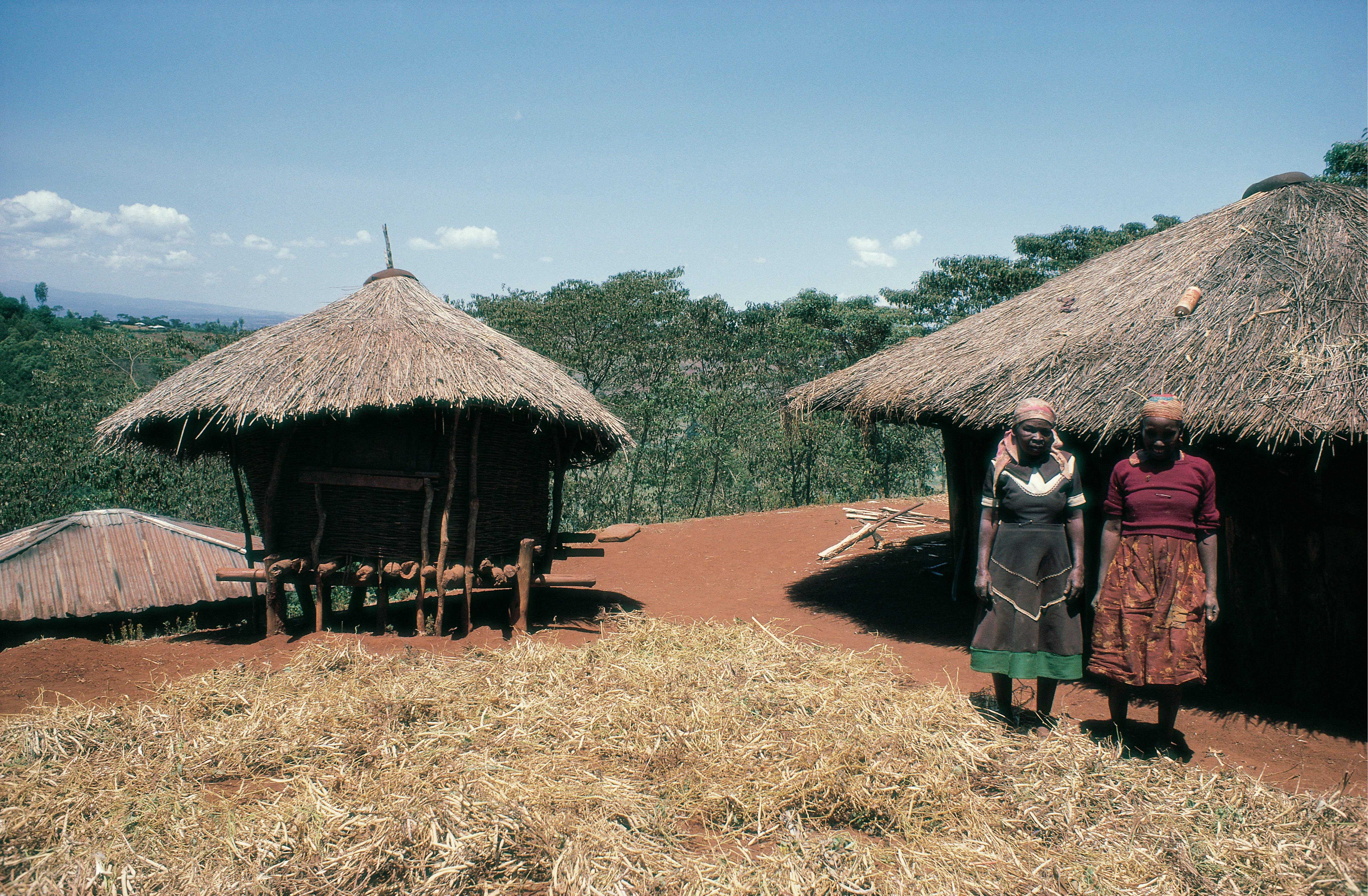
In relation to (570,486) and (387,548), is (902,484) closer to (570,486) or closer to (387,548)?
(570,486)

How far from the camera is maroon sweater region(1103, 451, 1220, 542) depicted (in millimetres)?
3551

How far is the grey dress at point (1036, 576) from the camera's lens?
375 centimetres

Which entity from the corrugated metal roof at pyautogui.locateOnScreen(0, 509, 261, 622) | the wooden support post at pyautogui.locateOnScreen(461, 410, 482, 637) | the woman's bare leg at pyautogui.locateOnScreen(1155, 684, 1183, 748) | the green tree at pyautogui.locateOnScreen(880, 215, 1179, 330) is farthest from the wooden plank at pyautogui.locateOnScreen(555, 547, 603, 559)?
the green tree at pyautogui.locateOnScreen(880, 215, 1179, 330)

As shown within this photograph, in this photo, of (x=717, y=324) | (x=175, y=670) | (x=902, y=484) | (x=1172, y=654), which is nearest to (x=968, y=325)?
(x=1172, y=654)

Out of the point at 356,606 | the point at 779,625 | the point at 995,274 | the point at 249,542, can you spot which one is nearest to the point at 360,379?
the point at 249,542

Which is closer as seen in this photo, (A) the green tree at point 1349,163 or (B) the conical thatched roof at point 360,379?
(B) the conical thatched roof at point 360,379

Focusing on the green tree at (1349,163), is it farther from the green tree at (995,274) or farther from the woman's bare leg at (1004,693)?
the woman's bare leg at (1004,693)

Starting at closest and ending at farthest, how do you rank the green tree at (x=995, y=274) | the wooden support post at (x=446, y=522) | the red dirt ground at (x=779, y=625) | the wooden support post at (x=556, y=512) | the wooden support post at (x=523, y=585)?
the red dirt ground at (x=779, y=625)
the wooden support post at (x=446, y=522)
the wooden support post at (x=523, y=585)
the wooden support post at (x=556, y=512)
the green tree at (x=995, y=274)

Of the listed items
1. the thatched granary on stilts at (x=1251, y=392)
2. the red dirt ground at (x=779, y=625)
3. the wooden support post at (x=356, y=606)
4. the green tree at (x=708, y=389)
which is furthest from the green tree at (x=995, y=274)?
the wooden support post at (x=356, y=606)

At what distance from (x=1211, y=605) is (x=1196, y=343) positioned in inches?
95.6

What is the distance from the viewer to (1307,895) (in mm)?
2568

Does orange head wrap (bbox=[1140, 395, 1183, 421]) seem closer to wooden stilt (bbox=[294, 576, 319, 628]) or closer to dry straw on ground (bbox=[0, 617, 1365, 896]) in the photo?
dry straw on ground (bbox=[0, 617, 1365, 896])

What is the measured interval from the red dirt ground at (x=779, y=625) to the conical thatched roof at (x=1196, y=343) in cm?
173

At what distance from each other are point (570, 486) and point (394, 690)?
1094 cm
